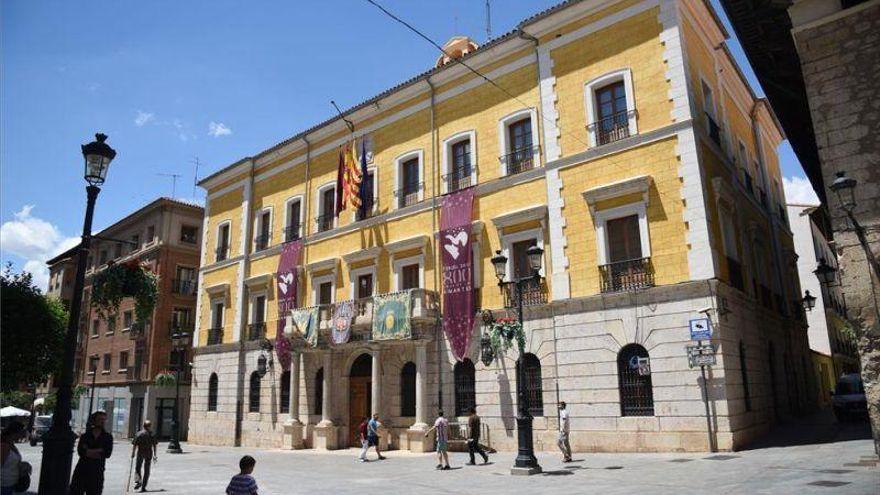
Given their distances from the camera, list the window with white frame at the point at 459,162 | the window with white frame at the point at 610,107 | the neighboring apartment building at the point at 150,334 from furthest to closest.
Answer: the neighboring apartment building at the point at 150,334, the window with white frame at the point at 459,162, the window with white frame at the point at 610,107

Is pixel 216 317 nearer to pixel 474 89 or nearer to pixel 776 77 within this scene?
pixel 474 89

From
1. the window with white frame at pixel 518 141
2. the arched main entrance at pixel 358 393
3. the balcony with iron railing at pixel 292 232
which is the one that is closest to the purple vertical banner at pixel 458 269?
the window with white frame at pixel 518 141

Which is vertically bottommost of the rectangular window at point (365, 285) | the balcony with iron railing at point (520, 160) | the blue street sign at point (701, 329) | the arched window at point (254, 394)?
the arched window at point (254, 394)

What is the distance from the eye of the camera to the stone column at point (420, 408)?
2019cm

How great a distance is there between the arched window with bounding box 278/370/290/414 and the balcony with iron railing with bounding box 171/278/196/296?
18.9 m

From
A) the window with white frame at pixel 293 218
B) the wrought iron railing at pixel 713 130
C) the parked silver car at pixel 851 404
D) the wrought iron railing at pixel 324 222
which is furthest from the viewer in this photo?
the window with white frame at pixel 293 218

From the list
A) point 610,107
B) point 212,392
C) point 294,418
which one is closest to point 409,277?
point 294,418

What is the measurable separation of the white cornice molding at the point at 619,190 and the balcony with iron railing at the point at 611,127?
61.8 inches

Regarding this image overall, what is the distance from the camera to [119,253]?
157 feet

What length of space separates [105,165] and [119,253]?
43110 millimetres

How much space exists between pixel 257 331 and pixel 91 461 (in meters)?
19.7

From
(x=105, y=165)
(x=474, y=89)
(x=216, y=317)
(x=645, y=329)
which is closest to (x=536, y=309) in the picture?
(x=645, y=329)

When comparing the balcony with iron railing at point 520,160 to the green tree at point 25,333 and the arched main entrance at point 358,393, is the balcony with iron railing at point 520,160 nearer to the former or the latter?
the arched main entrance at point 358,393

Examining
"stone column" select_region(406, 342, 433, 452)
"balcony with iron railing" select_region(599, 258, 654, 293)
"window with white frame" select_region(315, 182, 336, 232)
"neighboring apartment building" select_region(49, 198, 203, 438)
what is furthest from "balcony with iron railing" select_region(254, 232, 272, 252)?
"balcony with iron railing" select_region(599, 258, 654, 293)
